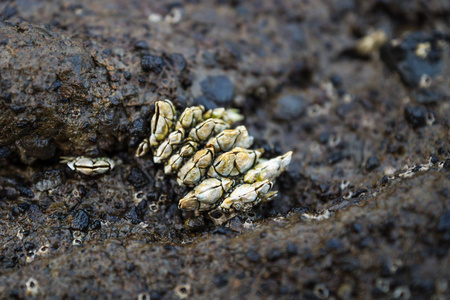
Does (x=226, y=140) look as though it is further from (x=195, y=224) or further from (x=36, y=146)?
(x=36, y=146)

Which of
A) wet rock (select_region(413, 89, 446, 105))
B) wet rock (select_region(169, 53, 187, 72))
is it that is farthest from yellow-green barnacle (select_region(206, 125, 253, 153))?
wet rock (select_region(413, 89, 446, 105))

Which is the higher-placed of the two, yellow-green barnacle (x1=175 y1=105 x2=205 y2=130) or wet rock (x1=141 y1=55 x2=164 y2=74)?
wet rock (x1=141 y1=55 x2=164 y2=74)

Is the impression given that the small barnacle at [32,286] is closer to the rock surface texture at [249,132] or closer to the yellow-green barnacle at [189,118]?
the rock surface texture at [249,132]

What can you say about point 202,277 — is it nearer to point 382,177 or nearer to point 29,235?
point 29,235

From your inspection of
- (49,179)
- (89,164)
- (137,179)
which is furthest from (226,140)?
(49,179)

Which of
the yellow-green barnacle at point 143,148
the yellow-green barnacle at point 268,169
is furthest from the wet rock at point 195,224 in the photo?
the yellow-green barnacle at point 143,148

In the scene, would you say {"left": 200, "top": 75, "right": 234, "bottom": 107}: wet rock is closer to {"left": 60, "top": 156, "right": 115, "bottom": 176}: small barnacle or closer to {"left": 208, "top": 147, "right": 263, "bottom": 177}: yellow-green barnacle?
{"left": 208, "top": 147, "right": 263, "bottom": 177}: yellow-green barnacle
